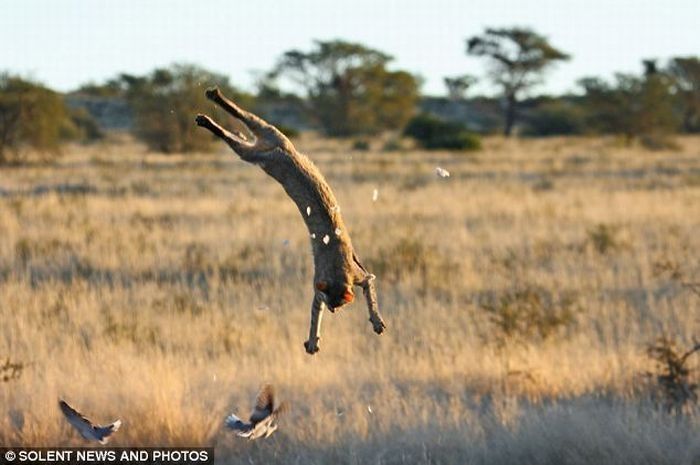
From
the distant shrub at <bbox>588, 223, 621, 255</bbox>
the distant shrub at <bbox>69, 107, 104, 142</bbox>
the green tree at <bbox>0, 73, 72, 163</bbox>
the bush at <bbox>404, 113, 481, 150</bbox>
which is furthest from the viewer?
the distant shrub at <bbox>69, 107, 104, 142</bbox>

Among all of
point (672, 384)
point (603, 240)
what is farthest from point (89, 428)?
point (603, 240)

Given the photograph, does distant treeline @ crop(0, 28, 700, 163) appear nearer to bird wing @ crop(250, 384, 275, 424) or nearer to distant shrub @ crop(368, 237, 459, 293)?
distant shrub @ crop(368, 237, 459, 293)

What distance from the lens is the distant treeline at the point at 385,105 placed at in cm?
3459

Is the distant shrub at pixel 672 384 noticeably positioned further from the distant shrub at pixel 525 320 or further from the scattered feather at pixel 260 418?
the scattered feather at pixel 260 418

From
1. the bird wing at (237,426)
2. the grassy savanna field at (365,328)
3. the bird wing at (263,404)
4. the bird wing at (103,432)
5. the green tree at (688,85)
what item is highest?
the green tree at (688,85)

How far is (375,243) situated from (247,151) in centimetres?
1250

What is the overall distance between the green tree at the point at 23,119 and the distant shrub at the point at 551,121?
3933 centimetres

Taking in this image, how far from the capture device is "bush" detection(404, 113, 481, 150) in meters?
42.0

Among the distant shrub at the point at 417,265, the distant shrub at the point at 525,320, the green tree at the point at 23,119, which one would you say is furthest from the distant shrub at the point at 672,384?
the green tree at the point at 23,119

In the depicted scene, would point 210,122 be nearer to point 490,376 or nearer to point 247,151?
point 247,151

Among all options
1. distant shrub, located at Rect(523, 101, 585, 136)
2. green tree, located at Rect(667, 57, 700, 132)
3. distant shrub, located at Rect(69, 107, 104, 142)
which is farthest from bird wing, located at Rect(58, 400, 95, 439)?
green tree, located at Rect(667, 57, 700, 132)

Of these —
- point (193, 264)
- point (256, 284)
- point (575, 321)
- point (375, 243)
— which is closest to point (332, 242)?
point (575, 321)

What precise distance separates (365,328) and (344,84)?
3519 centimetres

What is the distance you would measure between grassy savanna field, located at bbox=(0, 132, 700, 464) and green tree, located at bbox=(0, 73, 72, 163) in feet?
55.5
